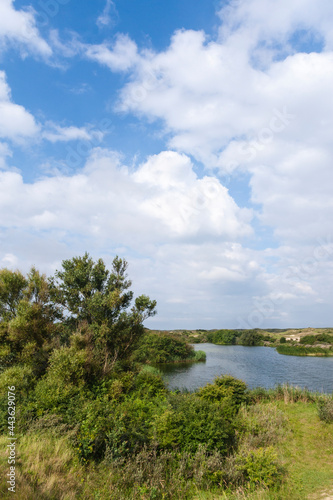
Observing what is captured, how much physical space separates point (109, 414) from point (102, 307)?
22.6 ft

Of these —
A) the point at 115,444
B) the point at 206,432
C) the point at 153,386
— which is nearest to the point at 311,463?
the point at 206,432

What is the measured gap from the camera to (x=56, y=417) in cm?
901

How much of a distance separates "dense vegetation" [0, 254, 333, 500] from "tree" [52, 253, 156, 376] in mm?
60

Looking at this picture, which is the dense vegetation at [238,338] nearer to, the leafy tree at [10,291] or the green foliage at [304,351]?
the green foliage at [304,351]

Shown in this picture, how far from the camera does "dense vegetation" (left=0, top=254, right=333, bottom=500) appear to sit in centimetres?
688

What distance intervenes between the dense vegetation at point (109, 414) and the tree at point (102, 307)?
60 millimetres

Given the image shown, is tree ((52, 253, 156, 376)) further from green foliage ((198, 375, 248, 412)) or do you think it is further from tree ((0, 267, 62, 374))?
green foliage ((198, 375, 248, 412))

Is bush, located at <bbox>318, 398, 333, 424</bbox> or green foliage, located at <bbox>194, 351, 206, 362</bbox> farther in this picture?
green foliage, located at <bbox>194, 351, 206, 362</bbox>

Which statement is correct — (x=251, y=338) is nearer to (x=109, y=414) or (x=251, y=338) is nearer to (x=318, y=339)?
(x=318, y=339)

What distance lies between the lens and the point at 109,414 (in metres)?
8.84

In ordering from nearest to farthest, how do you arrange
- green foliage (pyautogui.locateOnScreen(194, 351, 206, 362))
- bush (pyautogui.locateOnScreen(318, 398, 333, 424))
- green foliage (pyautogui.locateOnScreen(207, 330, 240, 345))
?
bush (pyautogui.locateOnScreen(318, 398, 333, 424)) < green foliage (pyautogui.locateOnScreen(194, 351, 206, 362)) < green foliage (pyautogui.locateOnScreen(207, 330, 240, 345))

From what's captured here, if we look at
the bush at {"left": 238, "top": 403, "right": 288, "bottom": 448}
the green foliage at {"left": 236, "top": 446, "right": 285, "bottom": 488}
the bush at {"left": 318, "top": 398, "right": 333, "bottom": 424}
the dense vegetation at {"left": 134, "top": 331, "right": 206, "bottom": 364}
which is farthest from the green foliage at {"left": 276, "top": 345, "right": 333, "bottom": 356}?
the green foliage at {"left": 236, "top": 446, "right": 285, "bottom": 488}

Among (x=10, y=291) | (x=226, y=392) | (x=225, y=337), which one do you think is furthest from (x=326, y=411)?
(x=225, y=337)

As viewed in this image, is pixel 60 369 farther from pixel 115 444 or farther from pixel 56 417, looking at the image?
pixel 115 444
